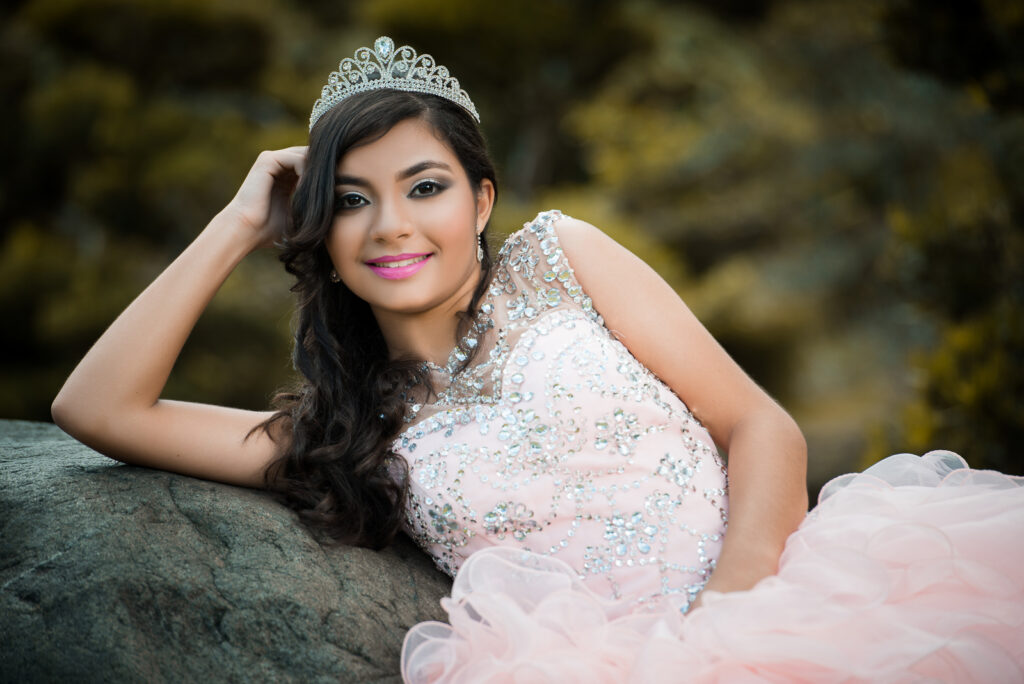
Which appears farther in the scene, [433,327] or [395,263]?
[433,327]

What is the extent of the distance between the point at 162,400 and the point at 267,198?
1.99 feet

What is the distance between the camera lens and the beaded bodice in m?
2.26

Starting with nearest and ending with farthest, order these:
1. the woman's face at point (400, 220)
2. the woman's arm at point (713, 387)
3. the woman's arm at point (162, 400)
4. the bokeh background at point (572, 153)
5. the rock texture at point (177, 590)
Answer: the rock texture at point (177, 590) → the woman's arm at point (713, 387) → the woman's arm at point (162, 400) → the woman's face at point (400, 220) → the bokeh background at point (572, 153)

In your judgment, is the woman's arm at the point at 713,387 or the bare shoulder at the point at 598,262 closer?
the woman's arm at the point at 713,387

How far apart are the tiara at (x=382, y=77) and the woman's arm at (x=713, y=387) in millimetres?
516

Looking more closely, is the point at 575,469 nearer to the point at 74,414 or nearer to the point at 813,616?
the point at 813,616

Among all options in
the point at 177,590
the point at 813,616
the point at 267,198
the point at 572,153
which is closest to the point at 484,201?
the point at 267,198

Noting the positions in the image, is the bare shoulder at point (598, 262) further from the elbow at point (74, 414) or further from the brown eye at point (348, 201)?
the elbow at point (74, 414)

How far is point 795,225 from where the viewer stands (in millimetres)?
13688

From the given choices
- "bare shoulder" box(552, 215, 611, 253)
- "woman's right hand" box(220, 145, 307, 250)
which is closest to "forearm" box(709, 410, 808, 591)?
"bare shoulder" box(552, 215, 611, 253)

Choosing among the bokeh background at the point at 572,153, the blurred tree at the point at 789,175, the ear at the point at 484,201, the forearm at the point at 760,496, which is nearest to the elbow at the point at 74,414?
the ear at the point at 484,201

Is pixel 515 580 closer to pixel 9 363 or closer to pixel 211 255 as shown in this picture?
pixel 211 255

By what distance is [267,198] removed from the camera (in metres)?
2.58

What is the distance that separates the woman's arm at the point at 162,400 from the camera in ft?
7.52
